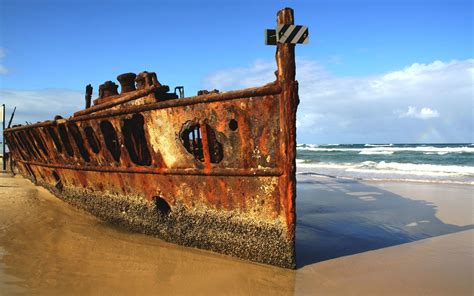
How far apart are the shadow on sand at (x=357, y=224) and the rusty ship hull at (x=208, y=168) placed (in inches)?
34.0

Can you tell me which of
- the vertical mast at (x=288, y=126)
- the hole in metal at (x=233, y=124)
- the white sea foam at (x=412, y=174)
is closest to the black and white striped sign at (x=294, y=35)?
the vertical mast at (x=288, y=126)

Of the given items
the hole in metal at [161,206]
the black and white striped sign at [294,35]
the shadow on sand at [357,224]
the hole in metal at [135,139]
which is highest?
the black and white striped sign at [294,35]

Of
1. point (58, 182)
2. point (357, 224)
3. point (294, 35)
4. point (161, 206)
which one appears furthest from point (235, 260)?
point (58, 182)

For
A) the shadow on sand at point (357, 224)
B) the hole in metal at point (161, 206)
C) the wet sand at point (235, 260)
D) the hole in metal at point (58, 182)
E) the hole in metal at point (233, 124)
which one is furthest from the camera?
the hole in metal at point (58, 182)

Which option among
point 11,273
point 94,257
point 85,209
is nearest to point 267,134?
point 94,257

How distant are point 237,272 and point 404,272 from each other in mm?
1922

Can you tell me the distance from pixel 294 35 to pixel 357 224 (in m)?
4.02

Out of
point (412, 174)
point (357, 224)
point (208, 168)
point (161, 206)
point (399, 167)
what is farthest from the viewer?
point (399, 167)

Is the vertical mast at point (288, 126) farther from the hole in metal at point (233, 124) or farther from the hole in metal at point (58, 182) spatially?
the hole in metal at point (58, 182)

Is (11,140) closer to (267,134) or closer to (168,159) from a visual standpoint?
(168,159)

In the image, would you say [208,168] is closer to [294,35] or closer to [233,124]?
[233,124]

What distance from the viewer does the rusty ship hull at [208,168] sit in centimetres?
404

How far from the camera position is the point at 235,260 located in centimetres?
429

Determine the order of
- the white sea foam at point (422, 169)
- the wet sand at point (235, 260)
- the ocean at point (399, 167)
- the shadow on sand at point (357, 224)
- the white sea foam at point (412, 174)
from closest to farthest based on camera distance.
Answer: the wet sand at point (235, 260) → the shadow on sand at point (357, 224) → the white sea foam at point (412, 174) → the ocean at point (399, 167) → the white sea foam at point (422, 169)
